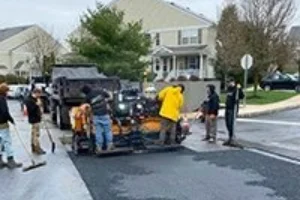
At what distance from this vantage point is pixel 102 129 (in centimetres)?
1324

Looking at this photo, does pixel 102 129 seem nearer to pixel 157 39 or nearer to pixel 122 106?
pixel 122 106


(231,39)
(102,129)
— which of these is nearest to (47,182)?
(102,129)

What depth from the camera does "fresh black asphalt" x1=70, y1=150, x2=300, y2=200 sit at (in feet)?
29.3

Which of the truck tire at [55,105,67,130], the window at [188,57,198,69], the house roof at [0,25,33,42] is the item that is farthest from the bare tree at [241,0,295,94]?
the house roof at [0,25,33,42]

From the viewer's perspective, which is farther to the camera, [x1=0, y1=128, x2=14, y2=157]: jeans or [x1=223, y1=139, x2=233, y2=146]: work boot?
[x1=223, y1=139, x2=233, y2=146]: work boot

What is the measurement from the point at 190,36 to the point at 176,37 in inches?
58.4

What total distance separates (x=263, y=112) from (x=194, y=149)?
12.4m

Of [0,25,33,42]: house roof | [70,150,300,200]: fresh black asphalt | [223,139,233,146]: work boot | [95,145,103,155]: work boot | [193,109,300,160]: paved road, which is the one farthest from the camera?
[0,25,33,42]: house roof

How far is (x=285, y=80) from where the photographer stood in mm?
46906

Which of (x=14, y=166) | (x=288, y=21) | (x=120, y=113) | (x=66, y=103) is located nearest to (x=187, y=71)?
(x=288, y=21)

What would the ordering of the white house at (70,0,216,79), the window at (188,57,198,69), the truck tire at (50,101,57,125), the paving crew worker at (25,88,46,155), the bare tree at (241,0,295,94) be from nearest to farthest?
the paving crew worker at (25,88,46,155), the truck tire at (50,101,57,125), the bare tree at (241,0,295,94), the white house at (70,0,216,79), the window at (188,57,198,69)

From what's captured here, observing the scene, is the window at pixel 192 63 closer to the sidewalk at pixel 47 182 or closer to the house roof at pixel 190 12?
the house roof at pixel 190 12

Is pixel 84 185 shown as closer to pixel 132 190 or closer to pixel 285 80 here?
pixel 132 190

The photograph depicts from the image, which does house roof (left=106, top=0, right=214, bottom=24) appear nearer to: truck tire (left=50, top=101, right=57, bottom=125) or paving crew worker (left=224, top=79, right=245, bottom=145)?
truck tire (left=50, top=101, right=57, bottom=125)
